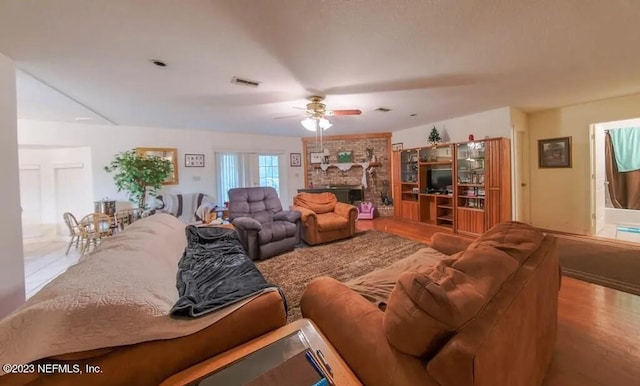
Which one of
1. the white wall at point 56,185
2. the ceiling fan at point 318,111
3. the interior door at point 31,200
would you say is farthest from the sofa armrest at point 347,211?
the interior door at point 31,200

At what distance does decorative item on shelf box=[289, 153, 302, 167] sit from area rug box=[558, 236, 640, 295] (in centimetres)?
563

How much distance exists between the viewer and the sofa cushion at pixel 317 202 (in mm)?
4691

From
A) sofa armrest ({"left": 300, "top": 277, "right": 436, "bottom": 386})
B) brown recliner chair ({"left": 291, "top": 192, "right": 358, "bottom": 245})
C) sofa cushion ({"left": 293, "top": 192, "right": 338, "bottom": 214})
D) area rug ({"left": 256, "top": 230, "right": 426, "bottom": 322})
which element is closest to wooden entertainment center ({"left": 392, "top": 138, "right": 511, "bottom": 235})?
area rug ({"left": 256, "top": 230, "right": 426, "bottom": 322})

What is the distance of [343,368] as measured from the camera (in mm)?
945

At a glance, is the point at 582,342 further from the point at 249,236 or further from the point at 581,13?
the point at 249,236

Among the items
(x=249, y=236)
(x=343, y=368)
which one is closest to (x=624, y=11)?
(x=343, y=368)

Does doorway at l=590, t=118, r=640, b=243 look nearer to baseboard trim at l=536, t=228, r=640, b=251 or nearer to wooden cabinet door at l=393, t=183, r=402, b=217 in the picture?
baseboard trim at l=536, t=228, r=640, b=251

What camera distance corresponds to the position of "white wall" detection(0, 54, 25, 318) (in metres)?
2.01

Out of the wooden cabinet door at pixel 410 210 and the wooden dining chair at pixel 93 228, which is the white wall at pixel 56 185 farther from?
the wooden cabinet door at pixel 410 210

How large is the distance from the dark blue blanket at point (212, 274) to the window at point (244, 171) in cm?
362

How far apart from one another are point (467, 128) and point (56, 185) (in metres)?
8.42

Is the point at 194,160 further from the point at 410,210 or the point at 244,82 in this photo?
the point at 410,210

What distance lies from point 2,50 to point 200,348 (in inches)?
119

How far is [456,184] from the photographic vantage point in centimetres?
488
